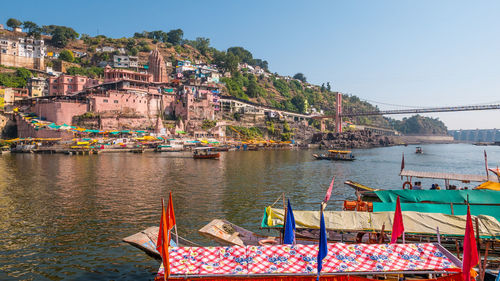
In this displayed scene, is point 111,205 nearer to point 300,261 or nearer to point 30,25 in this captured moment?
point 300,261

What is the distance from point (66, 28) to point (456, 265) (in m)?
127

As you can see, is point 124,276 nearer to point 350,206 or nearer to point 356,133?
point 350,206

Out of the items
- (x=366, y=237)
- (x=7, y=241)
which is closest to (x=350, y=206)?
(x=366, y=237)

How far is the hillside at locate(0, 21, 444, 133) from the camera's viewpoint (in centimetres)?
10462

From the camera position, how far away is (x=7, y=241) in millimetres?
14844

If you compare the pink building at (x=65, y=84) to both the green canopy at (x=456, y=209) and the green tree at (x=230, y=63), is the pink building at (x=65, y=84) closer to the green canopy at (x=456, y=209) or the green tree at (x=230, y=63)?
the green tree at (x=230, y=63)

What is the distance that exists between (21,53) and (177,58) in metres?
49.1

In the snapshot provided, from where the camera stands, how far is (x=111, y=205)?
21.7 m

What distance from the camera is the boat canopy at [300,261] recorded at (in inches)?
334

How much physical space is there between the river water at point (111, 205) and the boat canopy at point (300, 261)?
3784mm

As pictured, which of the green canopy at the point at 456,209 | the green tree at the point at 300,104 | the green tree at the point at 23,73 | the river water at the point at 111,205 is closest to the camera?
the river water at the point at 111,205

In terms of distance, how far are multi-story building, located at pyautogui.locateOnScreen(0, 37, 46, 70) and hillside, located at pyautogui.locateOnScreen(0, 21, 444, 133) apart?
10.6ft

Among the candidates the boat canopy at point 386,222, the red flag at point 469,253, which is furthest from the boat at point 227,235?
the red flag at point 469,253

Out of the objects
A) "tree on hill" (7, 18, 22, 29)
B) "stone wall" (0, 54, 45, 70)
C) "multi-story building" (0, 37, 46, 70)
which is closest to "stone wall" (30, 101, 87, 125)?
"stone wall" (0, 54, 45, 70)
